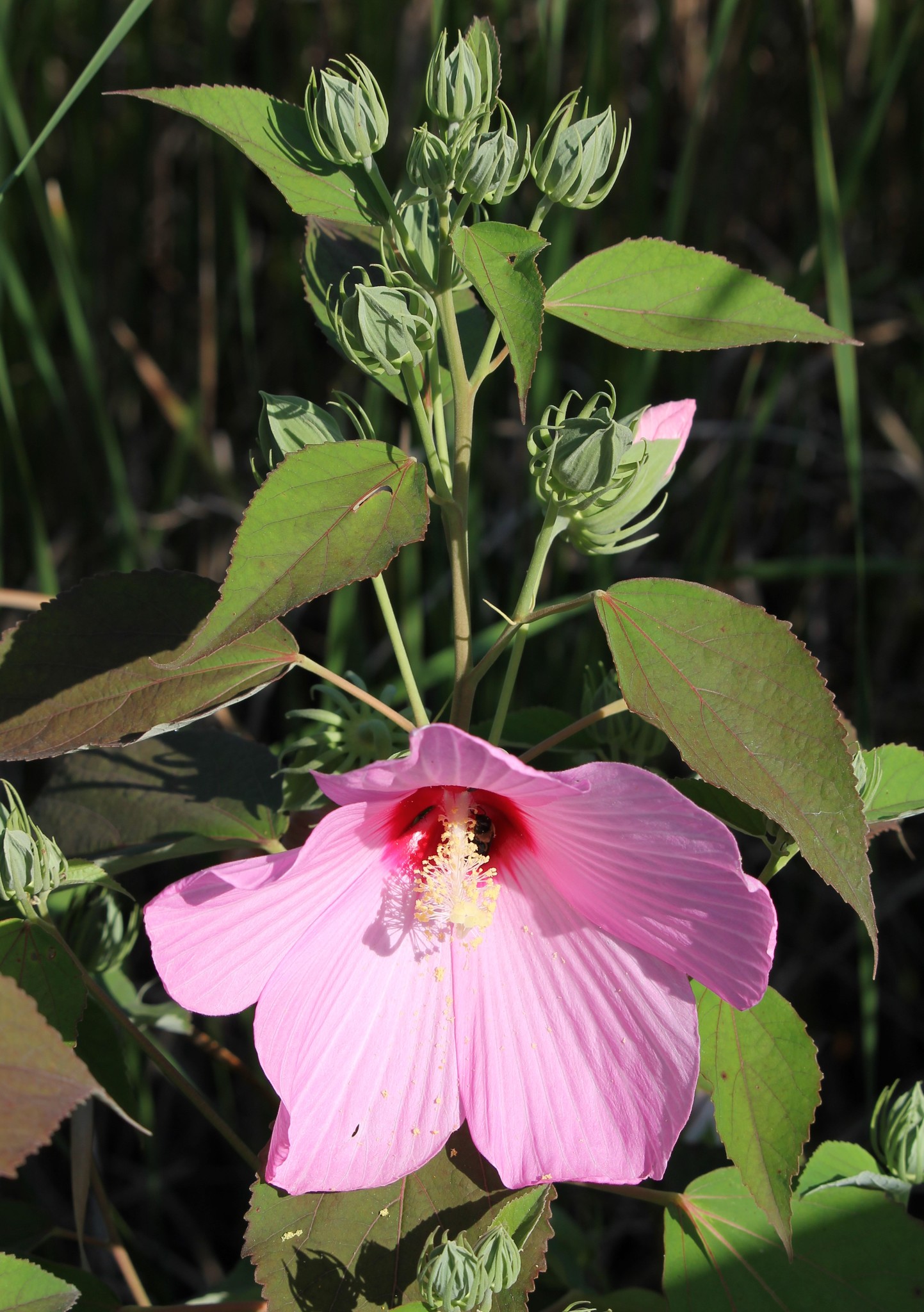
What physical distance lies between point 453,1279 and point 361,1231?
0.37ft

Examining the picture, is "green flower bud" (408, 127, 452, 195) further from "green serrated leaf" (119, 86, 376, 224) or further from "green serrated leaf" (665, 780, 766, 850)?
"green serrated leaf" (665, 780, 766, 850)

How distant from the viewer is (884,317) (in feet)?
6.80

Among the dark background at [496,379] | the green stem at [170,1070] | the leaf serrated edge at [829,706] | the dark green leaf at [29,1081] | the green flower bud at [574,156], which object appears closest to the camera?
the dark green leaf at [29,1081]

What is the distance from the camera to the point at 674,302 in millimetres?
762

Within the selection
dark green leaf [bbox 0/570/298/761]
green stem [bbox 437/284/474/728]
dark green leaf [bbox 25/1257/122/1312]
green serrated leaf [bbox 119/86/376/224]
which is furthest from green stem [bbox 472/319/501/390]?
dark green leaf [bbox 25/1257/122/1312]

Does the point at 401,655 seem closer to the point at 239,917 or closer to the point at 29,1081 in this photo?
the point at 239,917

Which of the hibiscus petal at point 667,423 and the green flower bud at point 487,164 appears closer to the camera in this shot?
the green flower bud at point 487,164

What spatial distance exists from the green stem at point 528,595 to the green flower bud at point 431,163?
0.21 m

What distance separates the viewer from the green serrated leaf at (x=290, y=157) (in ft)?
2.42

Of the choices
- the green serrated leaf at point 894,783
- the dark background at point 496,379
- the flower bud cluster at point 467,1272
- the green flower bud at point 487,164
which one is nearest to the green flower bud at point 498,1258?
the flower bud cluster at point 467,1272

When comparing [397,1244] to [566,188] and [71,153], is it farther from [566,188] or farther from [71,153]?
[71,153]

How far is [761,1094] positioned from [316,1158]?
295 millimetres

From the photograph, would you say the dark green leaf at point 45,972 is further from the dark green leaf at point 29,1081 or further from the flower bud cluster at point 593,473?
the flower bud cluster at point 593,473

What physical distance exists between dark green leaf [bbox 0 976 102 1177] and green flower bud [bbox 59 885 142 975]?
46cm
